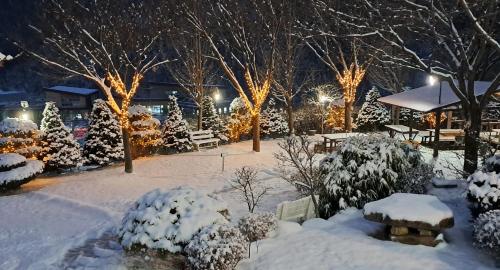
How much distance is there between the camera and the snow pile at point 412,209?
23.1 feet

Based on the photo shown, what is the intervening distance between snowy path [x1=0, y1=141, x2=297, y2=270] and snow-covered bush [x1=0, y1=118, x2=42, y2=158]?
4.40ft

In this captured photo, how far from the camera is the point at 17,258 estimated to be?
8.52 metres

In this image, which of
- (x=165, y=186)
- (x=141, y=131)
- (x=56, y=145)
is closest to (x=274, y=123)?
(x=141, y=131)

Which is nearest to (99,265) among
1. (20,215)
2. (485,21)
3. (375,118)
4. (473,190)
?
(20,215)

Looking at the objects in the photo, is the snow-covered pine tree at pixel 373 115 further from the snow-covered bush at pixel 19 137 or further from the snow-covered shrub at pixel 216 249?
the snow-covered shrub at pixel 216 249

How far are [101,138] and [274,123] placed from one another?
10567mm

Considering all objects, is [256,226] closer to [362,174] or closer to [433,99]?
[362,174]

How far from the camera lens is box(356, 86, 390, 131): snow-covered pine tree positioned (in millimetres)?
25844

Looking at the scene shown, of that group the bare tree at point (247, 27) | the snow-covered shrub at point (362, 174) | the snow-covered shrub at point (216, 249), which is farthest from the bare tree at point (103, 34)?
the snow-covered shrub at point (216, 249)

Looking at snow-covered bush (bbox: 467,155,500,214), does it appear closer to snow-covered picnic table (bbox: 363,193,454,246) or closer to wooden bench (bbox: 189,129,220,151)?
snow-covered picnic table (bbox: 363,193,454,246)

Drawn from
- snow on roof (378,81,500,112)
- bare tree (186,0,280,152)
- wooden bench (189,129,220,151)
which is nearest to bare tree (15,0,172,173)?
bare tree (186,0,280,152)

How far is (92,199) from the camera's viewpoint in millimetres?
12820

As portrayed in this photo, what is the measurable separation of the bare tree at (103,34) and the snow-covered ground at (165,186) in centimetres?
247

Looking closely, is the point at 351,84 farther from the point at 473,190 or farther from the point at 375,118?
the point at 473,190
